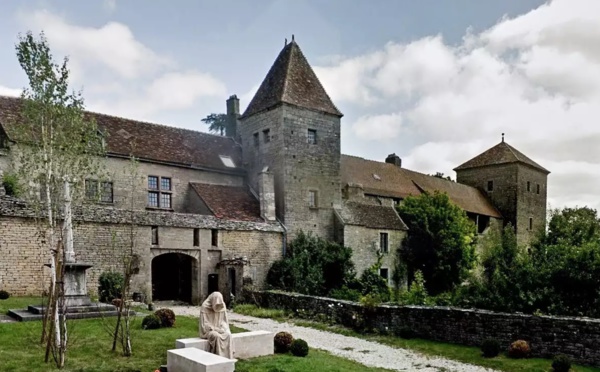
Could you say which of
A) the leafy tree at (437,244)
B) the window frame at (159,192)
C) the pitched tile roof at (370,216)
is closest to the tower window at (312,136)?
the pitched tile roof at (370,216)

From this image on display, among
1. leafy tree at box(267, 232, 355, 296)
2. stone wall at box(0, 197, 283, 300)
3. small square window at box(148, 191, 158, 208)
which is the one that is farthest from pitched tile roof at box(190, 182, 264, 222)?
leafy tree at box(267, 232, 355, 296)

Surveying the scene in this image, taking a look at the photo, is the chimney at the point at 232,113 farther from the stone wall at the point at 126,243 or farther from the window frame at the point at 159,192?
the stone wall at the point at 126,243

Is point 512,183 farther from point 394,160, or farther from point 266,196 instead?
point 266,196

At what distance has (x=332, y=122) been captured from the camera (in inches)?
1245

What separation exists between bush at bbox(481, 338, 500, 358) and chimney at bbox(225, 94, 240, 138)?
82.4 feet

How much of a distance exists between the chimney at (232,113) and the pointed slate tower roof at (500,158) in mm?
28663

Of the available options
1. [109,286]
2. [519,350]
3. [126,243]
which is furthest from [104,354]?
[126,243]

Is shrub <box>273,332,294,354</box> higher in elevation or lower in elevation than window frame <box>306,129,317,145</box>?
lower

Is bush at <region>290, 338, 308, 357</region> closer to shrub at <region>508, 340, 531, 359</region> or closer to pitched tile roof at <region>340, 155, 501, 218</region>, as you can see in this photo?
shrub at <region>508, 340, 531, 359</region>

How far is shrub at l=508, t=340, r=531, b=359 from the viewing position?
45.3ft

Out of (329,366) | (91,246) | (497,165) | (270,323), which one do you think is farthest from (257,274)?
(497,165)

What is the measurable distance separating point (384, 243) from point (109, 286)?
1802cm

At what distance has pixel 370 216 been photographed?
3253cm

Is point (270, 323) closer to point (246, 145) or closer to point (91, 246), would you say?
point (91, 246)
